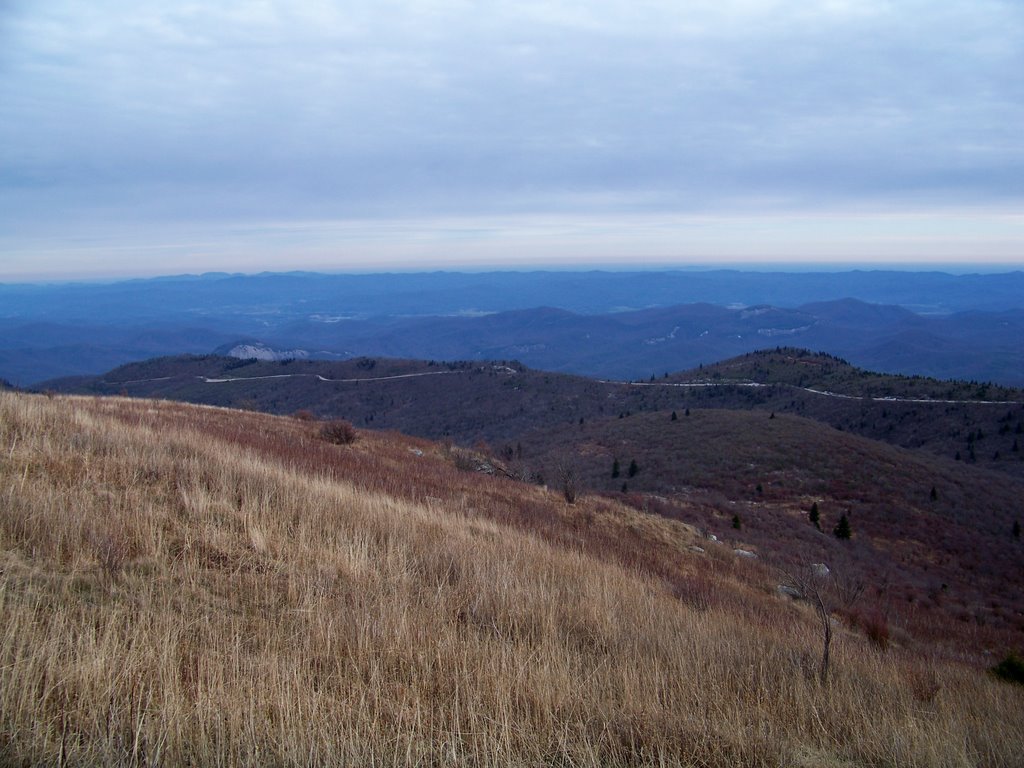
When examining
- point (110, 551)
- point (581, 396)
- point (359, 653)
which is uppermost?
point (110, 551)

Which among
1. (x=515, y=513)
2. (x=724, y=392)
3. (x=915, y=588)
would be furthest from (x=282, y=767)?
(x=724, y=392)

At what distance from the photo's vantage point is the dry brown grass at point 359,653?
2.59 m

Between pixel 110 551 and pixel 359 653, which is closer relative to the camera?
pixel 359 653

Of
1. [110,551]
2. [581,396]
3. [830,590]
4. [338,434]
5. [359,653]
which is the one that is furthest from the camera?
[581,396]

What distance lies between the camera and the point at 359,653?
133 inches

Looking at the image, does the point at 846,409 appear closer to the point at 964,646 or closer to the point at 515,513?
the point at 964,646

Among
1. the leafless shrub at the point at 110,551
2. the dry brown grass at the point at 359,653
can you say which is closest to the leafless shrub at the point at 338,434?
the dry brown grass at the point at 359,653

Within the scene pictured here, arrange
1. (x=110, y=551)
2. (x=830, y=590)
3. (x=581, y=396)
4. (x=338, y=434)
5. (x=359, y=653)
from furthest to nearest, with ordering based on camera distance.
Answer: (x=581, y=396) < (x=338, y=434) < (x=830, y=590) < (x=110, y=551) < (x=359, y=653)

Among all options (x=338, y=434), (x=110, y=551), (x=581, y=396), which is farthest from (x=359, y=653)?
(x=581, y=396)

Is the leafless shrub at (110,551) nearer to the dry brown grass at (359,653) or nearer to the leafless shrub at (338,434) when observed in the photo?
the dry brown grass at (359,653)

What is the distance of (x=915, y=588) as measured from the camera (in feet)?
54.2

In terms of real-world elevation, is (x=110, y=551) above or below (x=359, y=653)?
above

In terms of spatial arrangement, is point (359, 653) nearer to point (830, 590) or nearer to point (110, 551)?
point (110, 551)

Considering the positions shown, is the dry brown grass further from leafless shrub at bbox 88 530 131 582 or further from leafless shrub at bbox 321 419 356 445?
leafless shrub at bbox 321 419 356 445
